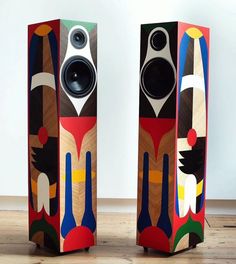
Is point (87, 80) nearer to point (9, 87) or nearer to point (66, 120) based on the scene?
point (66, 120)

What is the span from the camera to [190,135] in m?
2.32

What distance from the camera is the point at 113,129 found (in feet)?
10.1

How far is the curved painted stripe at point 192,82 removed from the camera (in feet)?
7.41

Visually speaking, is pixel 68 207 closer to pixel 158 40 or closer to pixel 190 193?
pixel 190 193

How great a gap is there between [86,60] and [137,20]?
82 cm

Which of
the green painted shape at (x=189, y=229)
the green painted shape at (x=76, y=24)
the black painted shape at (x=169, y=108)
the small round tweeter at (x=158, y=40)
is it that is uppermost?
the green painted shape at (x=76, y=24)

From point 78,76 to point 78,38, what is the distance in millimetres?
171

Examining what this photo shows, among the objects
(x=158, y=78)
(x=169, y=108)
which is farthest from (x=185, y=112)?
(x=158, y=78)

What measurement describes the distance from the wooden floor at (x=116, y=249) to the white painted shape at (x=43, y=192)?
0.22m

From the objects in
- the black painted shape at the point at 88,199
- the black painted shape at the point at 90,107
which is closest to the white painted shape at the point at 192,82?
the black painted shape at the point at 90,107

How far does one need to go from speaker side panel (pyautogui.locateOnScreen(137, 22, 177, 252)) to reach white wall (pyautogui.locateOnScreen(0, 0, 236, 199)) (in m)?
0.72

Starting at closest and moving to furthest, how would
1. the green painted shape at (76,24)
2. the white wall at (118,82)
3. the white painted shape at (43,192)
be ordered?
the green painted shape at (76,24)
the white painted shape at (43,192)
the white wall at (118,82)

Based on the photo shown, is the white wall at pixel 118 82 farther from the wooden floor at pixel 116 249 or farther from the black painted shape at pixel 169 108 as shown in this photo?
the black painted shape at pixel 169 108

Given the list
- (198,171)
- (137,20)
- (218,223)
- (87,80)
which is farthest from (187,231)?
(137,20)
